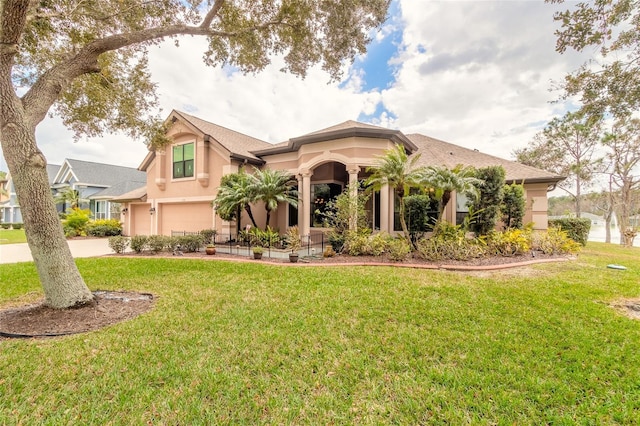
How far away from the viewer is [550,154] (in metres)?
22.5

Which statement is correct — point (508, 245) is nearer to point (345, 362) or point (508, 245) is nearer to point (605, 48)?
point (605, 48)

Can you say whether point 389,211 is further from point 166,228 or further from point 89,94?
point 166,228

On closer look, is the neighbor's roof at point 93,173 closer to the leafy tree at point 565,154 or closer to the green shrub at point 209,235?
the green shrub at point 209,235

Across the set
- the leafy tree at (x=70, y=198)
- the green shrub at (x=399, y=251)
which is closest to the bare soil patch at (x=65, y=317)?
the green shrub at (x=399, y=251)

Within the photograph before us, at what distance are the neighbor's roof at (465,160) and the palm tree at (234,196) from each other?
8070mm

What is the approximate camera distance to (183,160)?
15.7 m

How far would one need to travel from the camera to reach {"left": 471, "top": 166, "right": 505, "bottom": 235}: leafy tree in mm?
10047

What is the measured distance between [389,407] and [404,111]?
56.5ft

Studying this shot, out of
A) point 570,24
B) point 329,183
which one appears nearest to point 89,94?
point 329,183

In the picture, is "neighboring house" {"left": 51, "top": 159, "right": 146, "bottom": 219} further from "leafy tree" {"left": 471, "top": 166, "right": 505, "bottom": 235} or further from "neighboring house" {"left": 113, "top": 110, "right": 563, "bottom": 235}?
"leafy tree" {"left": 471, "top": 166, "right": 505, "bottom": 235}

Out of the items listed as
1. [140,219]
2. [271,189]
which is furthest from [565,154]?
[140,219]

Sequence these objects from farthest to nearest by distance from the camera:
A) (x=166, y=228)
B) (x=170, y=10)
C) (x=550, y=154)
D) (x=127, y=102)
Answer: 1. (x=550, y=154)
2. (x=166, y=228)
3. (x=127, y=102)
4. (x=170, y=10)

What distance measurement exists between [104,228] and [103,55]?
17519 mm

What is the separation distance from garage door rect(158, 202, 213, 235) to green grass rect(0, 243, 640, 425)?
947cm
